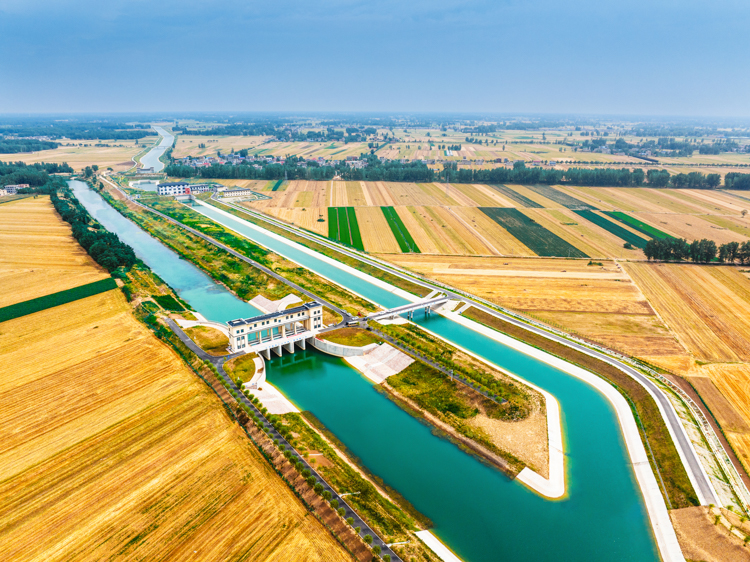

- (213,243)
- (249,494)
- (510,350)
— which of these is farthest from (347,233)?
(249,494)

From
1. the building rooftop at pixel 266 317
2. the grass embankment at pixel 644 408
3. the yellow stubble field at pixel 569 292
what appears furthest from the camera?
the yellow stubble field at pixel 569 292

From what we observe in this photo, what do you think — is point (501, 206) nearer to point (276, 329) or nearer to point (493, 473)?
point (276, 329)

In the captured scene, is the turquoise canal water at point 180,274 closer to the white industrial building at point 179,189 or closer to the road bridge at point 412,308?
the white industrial building at point 179,189

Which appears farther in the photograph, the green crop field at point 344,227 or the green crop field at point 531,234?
the green crop field at point 344,227

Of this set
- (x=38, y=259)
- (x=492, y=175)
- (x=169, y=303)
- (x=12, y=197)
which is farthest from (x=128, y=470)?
Result: (x=492, y=175)

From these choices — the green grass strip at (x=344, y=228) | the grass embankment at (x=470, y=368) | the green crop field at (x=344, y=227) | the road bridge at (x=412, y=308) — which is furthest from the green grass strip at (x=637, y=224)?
the grass embankment at (x=470, y=368)

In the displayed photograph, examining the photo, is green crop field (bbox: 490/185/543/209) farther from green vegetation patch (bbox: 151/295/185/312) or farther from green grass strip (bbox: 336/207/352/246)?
green vegetation patch (bbox: 151/295/185/312)

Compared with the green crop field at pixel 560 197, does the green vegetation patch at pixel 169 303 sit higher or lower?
lower
